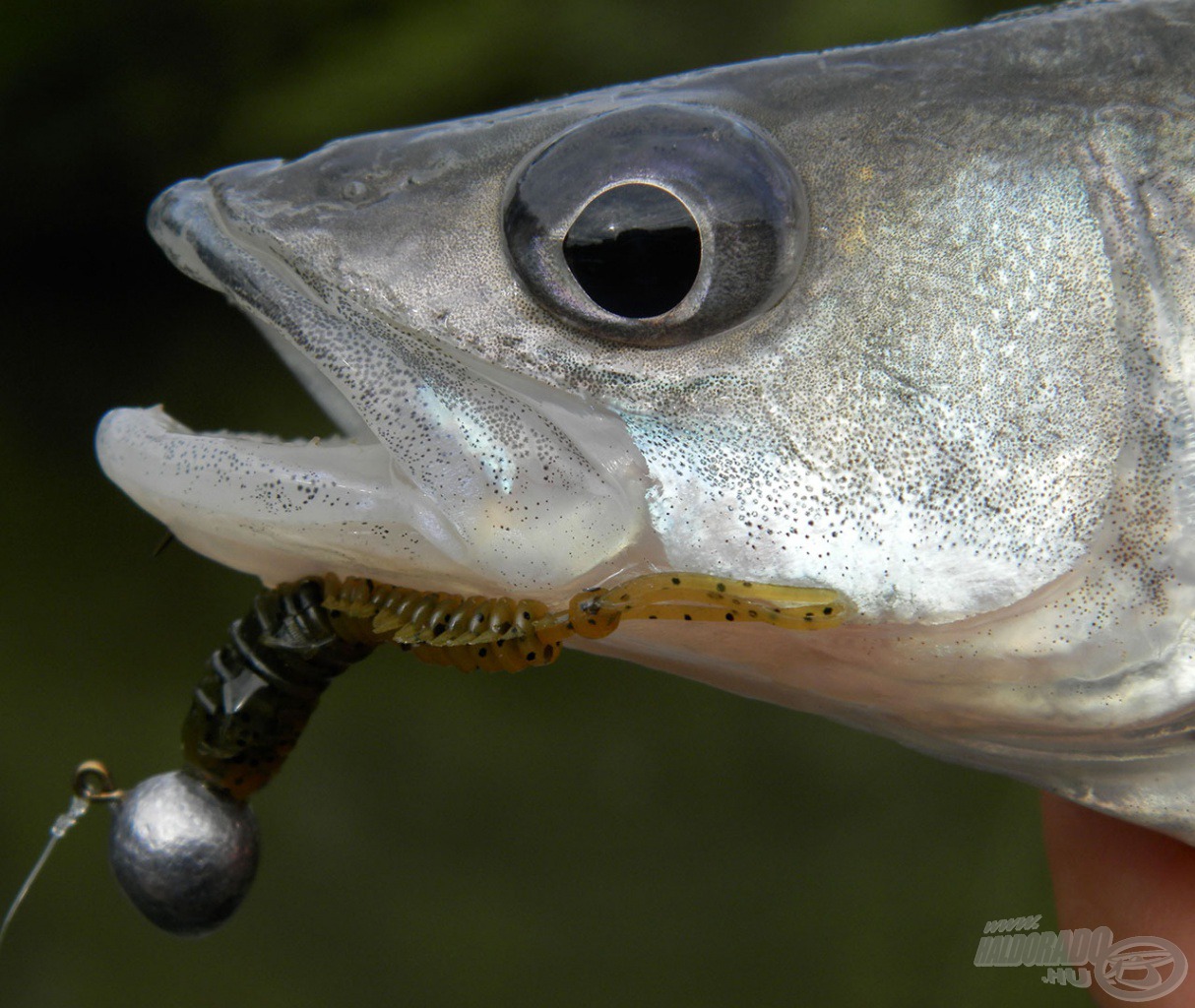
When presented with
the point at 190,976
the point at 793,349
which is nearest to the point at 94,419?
the point at 190,976

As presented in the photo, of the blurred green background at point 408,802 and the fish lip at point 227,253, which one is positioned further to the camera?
the blurred green background at point 408,802

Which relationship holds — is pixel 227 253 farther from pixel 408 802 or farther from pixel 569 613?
pixel 408 802

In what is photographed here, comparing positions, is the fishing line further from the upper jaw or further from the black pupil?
the black pupil

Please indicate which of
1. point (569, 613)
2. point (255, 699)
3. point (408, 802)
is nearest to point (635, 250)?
point (569, 613)

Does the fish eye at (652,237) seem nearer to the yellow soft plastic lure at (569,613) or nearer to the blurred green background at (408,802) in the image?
the yellow soft plastic lure at (569,613)

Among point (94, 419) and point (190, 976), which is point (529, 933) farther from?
point (94, 419)

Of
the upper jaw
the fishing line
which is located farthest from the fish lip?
the fishing line

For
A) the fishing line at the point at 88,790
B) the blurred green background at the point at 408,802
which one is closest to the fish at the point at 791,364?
the fishing line at the point at 88,790
